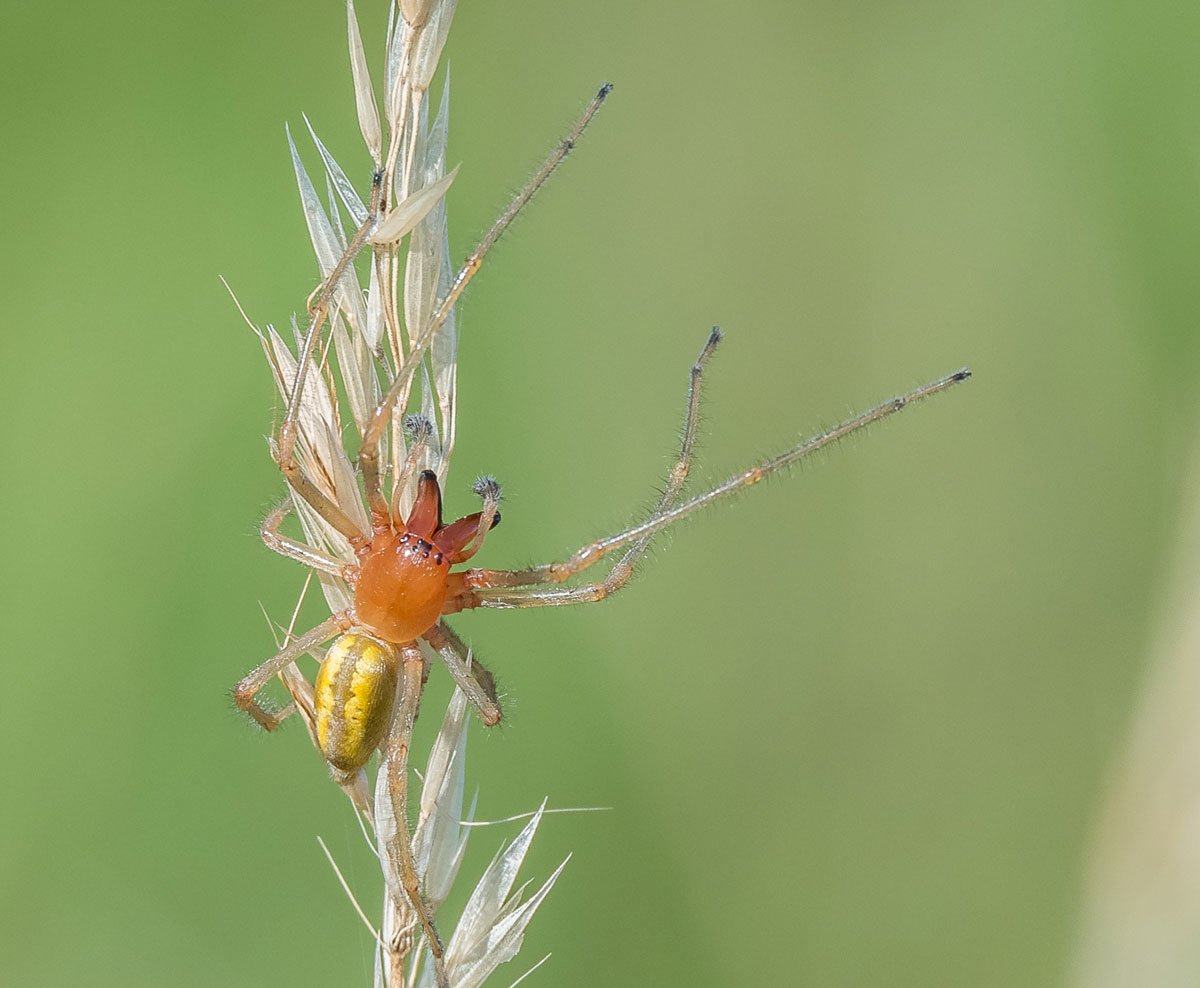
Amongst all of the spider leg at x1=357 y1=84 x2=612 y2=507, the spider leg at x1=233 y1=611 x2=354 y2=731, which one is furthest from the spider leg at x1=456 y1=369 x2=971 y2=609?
the spider leg at x1=357 y1=84 x2=612 y2=507

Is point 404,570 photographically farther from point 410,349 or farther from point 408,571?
point 410,349

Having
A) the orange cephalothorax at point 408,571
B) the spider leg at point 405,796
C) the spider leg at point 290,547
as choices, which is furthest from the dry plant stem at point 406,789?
the spider leg at point 290,547

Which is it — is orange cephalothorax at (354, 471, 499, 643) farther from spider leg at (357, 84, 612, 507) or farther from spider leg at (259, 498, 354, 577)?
spider leg at (357, 84, 612, 507)

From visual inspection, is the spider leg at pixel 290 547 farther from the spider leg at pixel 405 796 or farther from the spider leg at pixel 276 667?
the spider leg at pixel 405 796

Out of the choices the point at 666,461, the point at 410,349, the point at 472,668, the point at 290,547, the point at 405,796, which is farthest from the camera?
the point at 666,461

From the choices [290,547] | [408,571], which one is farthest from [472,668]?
[290,547]
